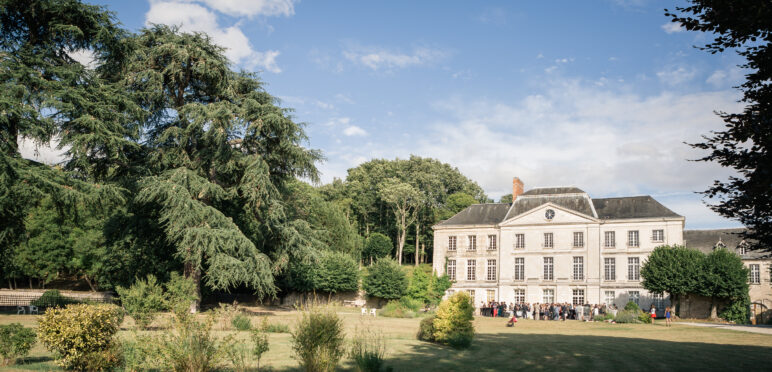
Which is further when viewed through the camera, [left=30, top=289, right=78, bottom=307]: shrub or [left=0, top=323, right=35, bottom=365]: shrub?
[left=30, top=289, right=78, bottom=307]: shrub

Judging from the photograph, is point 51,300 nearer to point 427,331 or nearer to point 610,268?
point 427,331

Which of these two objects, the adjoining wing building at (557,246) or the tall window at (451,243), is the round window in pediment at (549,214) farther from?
the tall window at (451,243)

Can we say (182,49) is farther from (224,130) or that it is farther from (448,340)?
(448,340)

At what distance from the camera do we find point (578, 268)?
134ft

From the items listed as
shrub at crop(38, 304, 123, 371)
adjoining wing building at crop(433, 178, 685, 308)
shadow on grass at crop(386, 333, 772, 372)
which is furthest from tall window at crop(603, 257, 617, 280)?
shrub at crop(38, 304, 123, 371)

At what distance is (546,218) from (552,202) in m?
1.37

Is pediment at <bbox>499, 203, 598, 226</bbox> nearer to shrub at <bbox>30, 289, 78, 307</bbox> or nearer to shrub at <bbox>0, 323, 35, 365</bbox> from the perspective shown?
shrub at <bbox>30, 289, 78, 307</bbox>

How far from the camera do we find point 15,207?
57.2ft

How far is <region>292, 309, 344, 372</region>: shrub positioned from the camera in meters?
7.99

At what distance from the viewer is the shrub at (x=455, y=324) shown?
13469 millimetres

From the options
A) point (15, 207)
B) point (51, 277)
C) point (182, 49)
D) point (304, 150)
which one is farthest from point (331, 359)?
point (51, 277)

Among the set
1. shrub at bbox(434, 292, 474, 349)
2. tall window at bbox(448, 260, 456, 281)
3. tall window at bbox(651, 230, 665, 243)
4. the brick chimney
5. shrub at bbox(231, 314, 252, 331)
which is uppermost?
the brick chimney

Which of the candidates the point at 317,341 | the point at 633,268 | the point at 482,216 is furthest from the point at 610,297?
the point at 317,341

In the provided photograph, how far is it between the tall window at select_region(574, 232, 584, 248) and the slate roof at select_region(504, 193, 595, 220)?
1732mm
